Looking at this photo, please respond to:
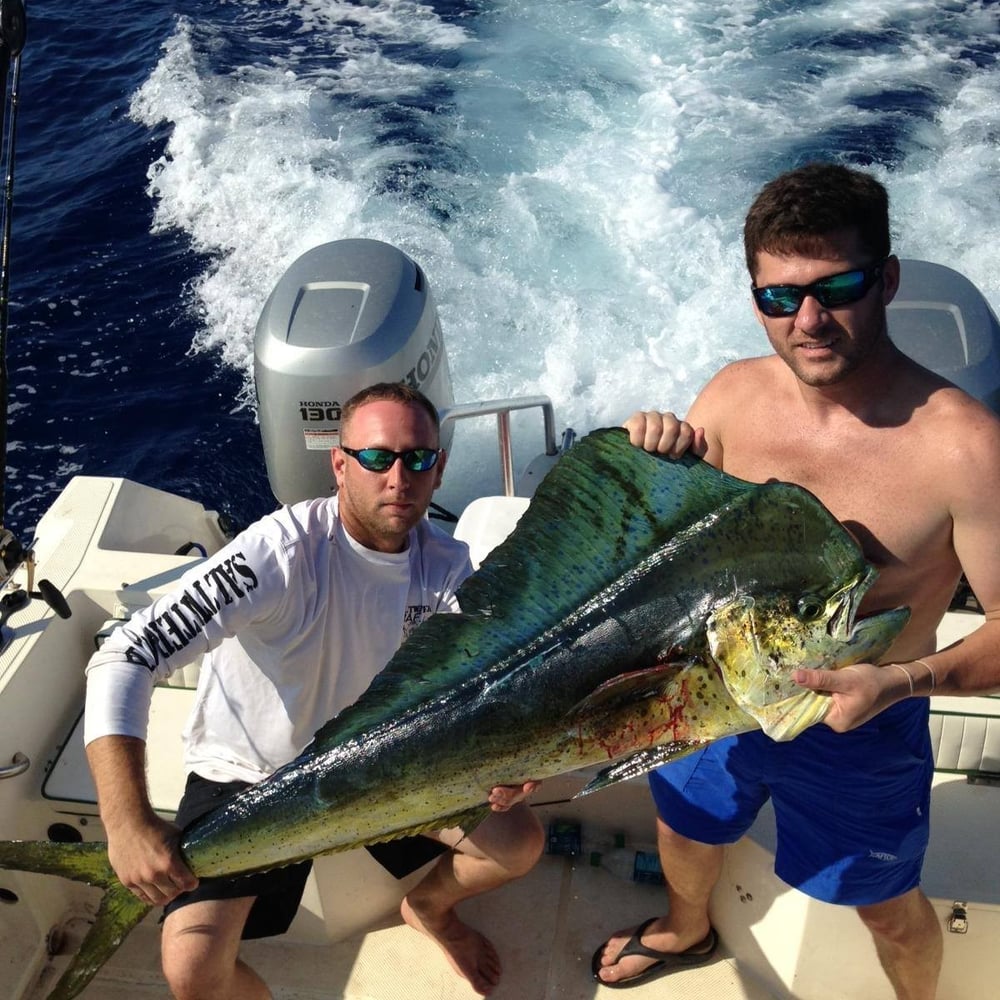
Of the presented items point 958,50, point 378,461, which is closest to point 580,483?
point 378,461

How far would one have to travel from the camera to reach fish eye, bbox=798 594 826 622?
161 cm

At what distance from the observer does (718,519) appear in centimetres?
168

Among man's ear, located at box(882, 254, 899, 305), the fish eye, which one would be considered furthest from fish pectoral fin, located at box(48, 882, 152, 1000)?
man's ear, located at box(882, 254, 899, 305)

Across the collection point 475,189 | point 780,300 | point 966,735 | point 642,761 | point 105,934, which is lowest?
point 475,189

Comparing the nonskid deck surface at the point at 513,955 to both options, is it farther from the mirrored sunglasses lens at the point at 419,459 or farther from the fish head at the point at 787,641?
the fish head at the point at 787,641

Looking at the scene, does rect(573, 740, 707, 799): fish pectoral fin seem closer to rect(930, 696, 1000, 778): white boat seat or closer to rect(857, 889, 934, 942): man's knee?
rect(857, 889, 934, 942): man's knee

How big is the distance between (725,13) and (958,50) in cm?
184

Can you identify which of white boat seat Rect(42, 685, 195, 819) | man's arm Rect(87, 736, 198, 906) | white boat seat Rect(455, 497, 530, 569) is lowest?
white boat seat Rect(42, 685, 195, 819)

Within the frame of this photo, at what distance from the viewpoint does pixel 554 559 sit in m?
1.72

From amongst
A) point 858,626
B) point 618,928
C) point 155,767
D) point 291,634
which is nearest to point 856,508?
point 858,626

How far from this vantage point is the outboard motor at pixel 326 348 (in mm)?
3641

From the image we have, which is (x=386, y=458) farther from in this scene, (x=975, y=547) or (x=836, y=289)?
(x=975, y=547)

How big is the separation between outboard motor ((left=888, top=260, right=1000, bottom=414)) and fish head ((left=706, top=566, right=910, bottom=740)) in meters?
1.90

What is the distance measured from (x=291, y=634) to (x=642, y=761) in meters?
0.82
